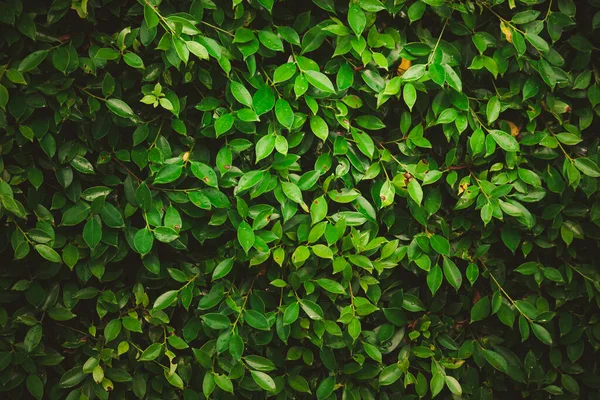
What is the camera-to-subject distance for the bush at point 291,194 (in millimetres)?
1653

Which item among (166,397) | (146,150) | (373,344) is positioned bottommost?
(166,397)

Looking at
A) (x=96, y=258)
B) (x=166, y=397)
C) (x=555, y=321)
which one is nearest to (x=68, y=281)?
(x=96, y=258)

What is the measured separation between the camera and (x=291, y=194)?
5.52 feet

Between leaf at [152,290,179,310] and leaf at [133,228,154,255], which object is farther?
leaf at [152,290,179,310]

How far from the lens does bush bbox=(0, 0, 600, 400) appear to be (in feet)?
5.42

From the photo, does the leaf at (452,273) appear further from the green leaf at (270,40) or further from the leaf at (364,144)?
the green leaf at (270,40)

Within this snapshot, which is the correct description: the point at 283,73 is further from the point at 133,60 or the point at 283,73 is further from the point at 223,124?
the point at 133,60

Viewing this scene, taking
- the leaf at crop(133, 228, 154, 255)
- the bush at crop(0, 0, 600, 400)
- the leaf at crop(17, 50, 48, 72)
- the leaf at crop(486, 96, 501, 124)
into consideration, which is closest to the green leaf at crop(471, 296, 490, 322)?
the bush at crop(0, 0, 600, 400)

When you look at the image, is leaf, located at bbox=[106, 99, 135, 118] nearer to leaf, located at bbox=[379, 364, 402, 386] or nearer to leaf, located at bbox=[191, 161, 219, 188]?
leaf, located at bbox=[191, 161, 219, 188]

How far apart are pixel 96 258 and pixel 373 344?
0.93m

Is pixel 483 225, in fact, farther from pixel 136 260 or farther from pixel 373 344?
pixel 136 260

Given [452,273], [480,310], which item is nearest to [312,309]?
[452,273]

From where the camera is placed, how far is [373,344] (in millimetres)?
1912

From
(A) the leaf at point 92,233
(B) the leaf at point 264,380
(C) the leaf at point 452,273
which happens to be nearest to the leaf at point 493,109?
(C) the leaf at point 452,273
